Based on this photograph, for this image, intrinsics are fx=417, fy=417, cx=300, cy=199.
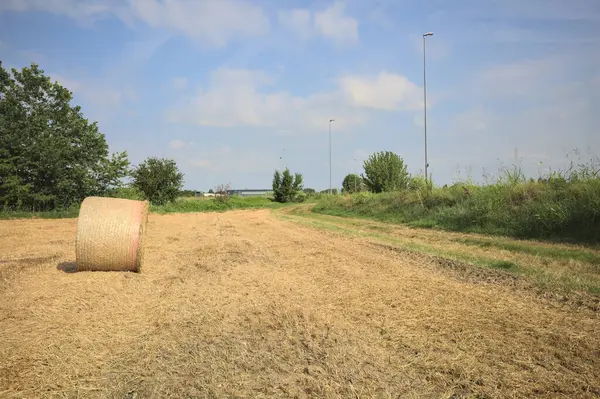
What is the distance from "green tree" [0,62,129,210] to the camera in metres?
27.7

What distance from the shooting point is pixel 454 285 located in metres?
6.93

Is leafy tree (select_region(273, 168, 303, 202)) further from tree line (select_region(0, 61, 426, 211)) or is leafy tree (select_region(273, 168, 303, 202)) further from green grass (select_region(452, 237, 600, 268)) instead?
green grass (select_region(452, 237, 600, 268))

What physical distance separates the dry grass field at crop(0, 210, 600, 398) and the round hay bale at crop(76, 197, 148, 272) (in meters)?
0.29

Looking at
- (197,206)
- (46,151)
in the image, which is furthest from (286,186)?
(46,151)

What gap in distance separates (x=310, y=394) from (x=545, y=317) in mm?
3484

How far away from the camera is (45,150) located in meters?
27.9

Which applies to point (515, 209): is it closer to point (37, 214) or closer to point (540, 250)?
point (540, 250)

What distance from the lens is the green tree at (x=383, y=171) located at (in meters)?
41.3

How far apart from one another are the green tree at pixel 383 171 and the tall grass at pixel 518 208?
59.1 ft

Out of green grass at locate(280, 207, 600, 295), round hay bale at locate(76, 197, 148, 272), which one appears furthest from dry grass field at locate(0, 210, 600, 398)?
green grass at locate(280, 207, 600, 295)

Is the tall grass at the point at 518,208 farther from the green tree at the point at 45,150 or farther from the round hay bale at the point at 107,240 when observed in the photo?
the green tree at the point at 45,150

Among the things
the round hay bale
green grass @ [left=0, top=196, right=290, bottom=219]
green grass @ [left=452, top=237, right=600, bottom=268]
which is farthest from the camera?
green grass @ [left=0, top=196, right=290, bottom=219]

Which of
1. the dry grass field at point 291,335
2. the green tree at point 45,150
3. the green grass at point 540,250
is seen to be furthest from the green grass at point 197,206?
the dry grass field at point 291,335

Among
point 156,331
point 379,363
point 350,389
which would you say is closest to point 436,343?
point 379,363
